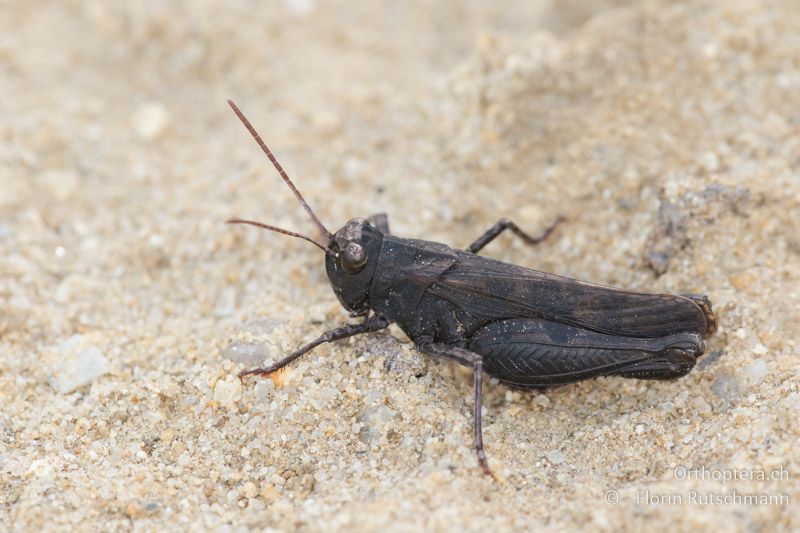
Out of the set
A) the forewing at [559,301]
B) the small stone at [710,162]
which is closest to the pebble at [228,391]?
the forewing at [559,301]

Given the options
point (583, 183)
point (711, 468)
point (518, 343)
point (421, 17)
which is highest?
point (421, 17)

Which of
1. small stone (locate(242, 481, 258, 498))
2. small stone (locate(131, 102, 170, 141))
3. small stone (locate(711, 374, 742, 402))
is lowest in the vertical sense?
small stone (locate(242, 481, 258, 498))

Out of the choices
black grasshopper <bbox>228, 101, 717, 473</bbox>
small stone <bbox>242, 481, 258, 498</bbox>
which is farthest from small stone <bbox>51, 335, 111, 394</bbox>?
small stone <bbox>242, 481, 258, 498</bbox>

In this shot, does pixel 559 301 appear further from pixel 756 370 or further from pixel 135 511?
pixel 135 511

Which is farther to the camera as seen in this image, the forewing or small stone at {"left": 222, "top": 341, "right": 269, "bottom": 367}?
small stone at {"left": 222, "top": 341, "right": 269, "bottom": 367}

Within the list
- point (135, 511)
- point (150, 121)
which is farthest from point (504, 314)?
point (150, 121)

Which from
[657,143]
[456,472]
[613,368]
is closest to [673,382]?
[613,368]

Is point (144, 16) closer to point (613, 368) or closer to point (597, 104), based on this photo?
point (597, 104)

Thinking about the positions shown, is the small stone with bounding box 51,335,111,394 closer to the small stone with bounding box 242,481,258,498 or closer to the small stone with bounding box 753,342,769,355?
the small stone with bounding box 242,481,258,498
